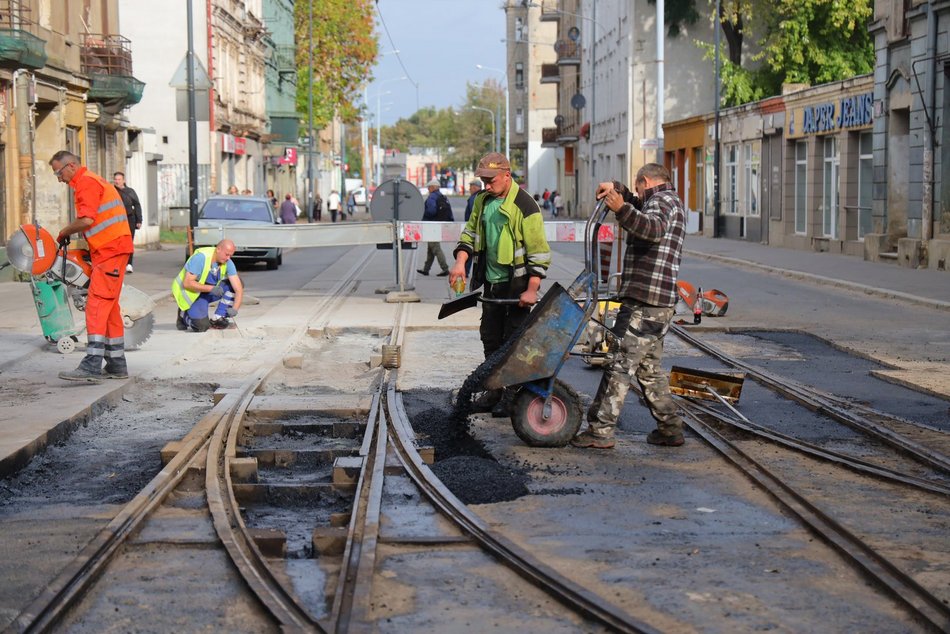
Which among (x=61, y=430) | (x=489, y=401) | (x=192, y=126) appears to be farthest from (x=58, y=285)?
(x=192, y=126)

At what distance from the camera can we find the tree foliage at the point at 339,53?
226ft

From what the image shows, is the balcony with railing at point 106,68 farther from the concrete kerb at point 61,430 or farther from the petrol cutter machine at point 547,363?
the petrol cutter machine at point 547,363

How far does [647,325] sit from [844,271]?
66.0 feet

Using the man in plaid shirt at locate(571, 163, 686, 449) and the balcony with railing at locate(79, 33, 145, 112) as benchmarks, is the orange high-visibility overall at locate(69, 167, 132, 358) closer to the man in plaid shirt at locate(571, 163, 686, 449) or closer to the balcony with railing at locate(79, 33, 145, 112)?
the man in plaid shirt at locate(571, 163, 686, 449)

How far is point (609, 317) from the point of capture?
41.4 ft

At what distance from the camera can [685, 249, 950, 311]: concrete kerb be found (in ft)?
65.6

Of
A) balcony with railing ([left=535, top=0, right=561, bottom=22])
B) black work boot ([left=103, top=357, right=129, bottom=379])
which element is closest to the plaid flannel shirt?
black work boot ([left=103, top=357, right=129, bottom=379])

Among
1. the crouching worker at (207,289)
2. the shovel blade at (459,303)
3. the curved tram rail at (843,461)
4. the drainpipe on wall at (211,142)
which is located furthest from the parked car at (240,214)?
the shovel blade at (459,303)

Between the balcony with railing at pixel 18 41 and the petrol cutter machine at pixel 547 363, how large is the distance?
58.6ft

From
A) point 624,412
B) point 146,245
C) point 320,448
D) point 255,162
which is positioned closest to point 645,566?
point 320,448

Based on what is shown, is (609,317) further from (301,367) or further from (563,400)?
(563,400)

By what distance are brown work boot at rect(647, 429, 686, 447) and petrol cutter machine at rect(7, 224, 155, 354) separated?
679 cm

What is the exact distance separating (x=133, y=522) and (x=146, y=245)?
3261 cm

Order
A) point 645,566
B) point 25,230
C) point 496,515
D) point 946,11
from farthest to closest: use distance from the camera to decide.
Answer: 1. point 946,11
2. point 25,230
3. point 496,515
4. point 645,566
